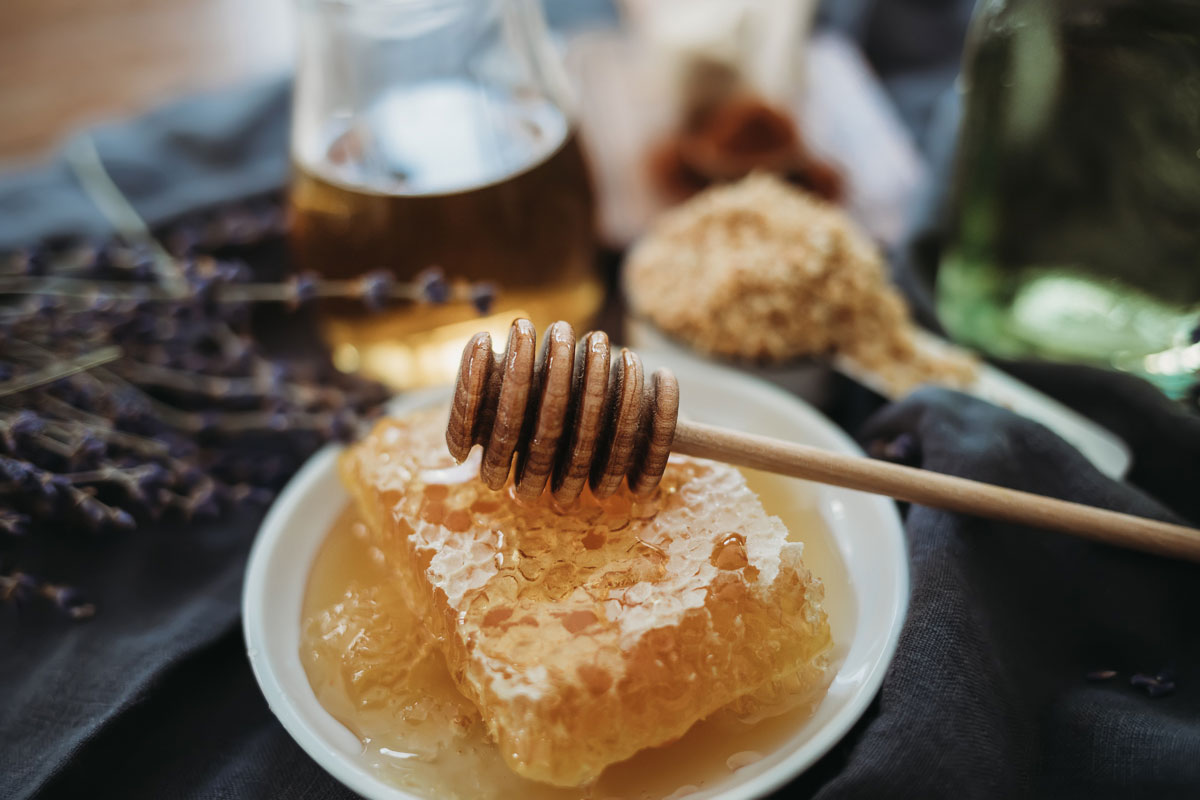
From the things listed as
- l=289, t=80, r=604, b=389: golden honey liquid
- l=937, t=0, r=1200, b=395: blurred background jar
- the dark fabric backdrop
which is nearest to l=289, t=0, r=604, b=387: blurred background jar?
l=289, t=80, r=604, b=389: golden honey liquid

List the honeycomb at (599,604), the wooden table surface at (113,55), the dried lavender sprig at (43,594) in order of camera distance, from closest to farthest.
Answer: the honeycomb at (599,604) → the dried lavender sprig at (43,594) → the wooden table surface at (113,55)

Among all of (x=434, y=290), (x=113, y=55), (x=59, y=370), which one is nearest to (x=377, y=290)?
(x=434, y=290)

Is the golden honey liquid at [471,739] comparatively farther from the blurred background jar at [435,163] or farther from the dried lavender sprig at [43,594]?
the blurred background jar at [435,163]

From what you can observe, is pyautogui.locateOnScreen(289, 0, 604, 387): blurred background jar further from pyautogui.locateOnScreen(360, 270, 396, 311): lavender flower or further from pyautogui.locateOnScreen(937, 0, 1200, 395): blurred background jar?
pyautogui.locateOnScreen(937, 0, 1200, 395): blurred background jar

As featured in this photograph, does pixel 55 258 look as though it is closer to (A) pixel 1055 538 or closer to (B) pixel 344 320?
(B) pixel 344 320

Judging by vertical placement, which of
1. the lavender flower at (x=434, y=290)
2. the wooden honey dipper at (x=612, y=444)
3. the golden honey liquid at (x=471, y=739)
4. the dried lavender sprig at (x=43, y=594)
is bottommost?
the dried lavender sprig at (x=43, y=594)

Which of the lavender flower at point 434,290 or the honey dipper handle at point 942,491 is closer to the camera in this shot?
the honey dipper handle at point 942,491

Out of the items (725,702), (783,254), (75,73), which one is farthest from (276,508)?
(75,73)

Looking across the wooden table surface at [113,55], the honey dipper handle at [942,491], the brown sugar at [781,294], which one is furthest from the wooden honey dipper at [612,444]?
the wooden table surface at [113,55]
